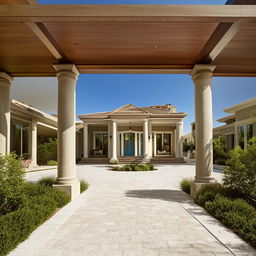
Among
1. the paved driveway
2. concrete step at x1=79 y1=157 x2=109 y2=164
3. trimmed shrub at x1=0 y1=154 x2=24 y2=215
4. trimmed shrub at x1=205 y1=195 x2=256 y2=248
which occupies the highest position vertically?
trimmed shrub at x1=0 y1=154 x2=24 y2=215

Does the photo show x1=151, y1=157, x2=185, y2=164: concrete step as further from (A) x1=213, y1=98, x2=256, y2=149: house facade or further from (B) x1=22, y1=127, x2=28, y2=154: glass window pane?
(B) x1=22, y1=127, x2=28, y2=154: glass window pane

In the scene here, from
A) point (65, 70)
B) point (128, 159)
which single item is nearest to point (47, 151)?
point (128, 159)

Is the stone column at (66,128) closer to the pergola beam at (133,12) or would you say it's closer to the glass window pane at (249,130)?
the pergola beam at (133,12)

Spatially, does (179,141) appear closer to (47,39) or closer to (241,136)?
(241,136)

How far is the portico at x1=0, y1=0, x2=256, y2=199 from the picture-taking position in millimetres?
4121

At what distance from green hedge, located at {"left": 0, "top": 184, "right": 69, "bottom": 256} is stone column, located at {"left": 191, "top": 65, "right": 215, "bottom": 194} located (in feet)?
15.1

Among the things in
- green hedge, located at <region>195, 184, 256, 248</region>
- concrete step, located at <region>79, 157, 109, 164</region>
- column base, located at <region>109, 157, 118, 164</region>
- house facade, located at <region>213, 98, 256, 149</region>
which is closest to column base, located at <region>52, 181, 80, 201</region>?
green hedge, located at <region>195, 184, 256, 248</region>

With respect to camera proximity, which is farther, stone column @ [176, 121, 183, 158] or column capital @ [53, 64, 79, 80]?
stone column @ [176, 121, 183, 158]

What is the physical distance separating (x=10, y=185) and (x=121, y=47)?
15.7 feet

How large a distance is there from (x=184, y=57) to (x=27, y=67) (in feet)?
19.3

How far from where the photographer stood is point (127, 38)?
16.9ft

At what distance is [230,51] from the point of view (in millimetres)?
5816

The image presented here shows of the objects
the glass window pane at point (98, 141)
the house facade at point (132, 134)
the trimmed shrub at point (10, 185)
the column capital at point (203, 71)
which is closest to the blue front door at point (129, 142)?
the house facade at point (132, 134)

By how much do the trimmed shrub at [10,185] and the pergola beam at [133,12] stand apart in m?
3.31
